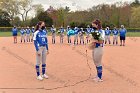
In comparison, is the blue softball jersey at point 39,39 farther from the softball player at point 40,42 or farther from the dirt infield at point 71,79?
the dirt infield at point 71,79

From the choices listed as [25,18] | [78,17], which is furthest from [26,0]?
[78,17]

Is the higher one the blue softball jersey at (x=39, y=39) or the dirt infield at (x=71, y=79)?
the blue softball jersey at (x=39, y=39)

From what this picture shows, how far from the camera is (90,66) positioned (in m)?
15.9

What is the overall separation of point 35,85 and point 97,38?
2.49 meters

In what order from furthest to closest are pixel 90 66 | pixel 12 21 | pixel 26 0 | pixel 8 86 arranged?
pixel 26 0
pixel 12 21
pixel 90 66
pixel 8 86

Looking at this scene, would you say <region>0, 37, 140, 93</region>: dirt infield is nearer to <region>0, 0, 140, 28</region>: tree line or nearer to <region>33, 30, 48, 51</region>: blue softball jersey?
<region>33, 30, 48, 51</region>: blue softball jersey

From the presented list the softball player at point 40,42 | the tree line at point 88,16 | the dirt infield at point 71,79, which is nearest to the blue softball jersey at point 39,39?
the softball player at point 40,42

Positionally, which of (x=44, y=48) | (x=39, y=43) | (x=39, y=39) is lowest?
(x=44, y=48)

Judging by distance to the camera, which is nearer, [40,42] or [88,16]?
[40,42]

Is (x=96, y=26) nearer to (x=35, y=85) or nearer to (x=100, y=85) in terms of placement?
(x=100, y=85)

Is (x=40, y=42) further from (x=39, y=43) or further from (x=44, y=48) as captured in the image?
(x=44, y=48)

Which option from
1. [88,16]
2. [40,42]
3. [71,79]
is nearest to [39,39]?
[40,42]

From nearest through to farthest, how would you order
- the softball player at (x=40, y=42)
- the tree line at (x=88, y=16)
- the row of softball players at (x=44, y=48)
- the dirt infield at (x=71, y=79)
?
the dirt infield at (x=71, y=79), the row of softball players at (x=44, y=48), the softball player at (x=40, y=42), the tree line at (x=88, y=16)

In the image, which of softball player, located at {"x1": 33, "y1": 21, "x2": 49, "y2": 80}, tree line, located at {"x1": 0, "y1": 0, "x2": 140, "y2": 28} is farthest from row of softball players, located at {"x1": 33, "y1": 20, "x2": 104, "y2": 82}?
tree line, located at {"x1": 0, "y1": 0, "x2": 140, "y2": 28}
